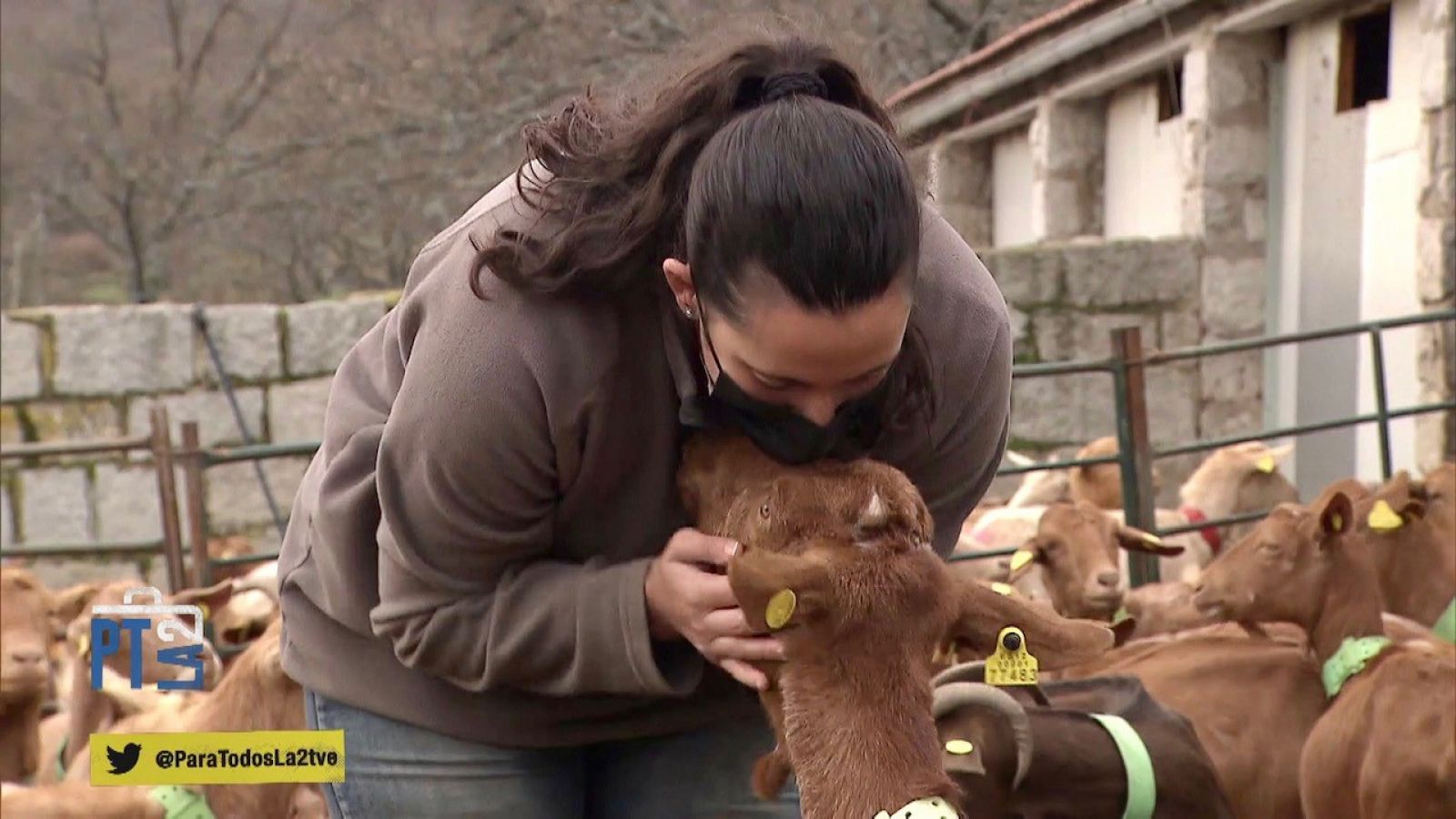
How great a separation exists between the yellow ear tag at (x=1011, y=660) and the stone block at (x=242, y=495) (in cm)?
808

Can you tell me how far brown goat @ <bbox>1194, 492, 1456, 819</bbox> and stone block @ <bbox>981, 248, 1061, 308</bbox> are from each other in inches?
178

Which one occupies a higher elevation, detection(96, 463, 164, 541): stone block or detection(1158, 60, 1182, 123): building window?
detection(1158, 60, 1182, 123): building window

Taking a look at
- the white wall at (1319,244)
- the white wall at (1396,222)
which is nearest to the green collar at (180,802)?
the white wall at (1396,222)

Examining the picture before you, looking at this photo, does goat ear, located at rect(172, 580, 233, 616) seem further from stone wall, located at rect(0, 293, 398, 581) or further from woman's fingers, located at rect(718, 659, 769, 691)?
stone wall, located at rect(0, 293, 398, 581)

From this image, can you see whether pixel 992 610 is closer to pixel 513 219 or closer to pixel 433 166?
pixel 513 219

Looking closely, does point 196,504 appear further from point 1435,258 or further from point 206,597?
point 1435,258

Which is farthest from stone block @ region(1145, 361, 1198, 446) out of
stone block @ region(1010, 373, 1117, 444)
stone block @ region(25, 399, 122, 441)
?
stone block @ region(25, 399, 122, 441)

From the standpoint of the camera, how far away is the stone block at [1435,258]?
8281 millimetres

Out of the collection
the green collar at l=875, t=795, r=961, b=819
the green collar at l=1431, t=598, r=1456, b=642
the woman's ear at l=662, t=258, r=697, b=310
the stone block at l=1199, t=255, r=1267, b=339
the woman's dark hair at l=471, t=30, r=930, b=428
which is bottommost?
the green collar at l=1431, t=598, r=1456, b=642

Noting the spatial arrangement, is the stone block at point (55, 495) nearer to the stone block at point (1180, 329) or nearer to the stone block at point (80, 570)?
the stone block at point (80, 570)

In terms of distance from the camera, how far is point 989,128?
15.0m

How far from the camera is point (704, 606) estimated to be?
2.17 meters

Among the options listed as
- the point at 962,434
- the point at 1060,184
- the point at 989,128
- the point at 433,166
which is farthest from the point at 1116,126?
the point at 962,434

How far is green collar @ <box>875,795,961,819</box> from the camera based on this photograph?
2078 millimetres
